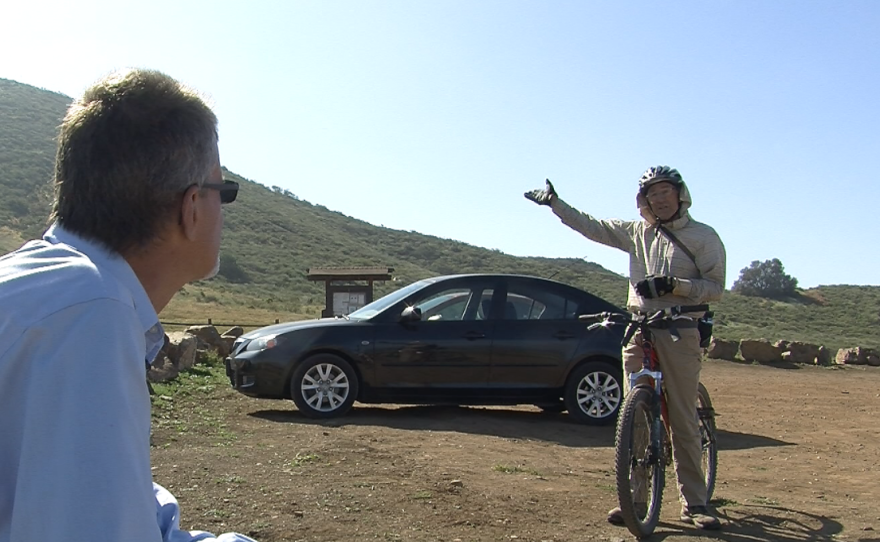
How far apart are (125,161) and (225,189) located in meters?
0.29

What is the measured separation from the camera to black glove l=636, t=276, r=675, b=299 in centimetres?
549

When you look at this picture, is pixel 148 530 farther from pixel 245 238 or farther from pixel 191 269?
pixel 245 238

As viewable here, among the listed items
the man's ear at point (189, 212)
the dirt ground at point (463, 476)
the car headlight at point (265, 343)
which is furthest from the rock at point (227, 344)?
the man's ear at point (189, 212)

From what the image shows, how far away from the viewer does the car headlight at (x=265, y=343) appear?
10031 millimetres

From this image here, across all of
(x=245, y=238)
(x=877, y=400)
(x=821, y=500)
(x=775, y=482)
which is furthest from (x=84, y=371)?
(x=245, y=238)

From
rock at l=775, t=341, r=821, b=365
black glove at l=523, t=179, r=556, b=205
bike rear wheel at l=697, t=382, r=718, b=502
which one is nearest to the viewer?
black glove at l=523, t=179, r=556, b=205

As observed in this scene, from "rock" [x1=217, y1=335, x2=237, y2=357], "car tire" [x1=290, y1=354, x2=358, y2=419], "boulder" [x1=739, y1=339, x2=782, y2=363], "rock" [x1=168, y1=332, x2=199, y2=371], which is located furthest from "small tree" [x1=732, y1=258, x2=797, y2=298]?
"car tire" [x1=290, y1=354, x2=358, y2=419]

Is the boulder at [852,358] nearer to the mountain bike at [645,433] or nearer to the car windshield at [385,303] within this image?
the car windshield at [385,303]

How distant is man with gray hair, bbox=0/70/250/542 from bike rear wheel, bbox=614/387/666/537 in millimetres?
3814

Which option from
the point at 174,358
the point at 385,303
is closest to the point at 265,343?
the point at 385,303

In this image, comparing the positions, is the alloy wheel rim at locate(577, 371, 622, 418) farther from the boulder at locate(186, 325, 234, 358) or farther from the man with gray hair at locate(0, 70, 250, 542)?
the man with gray hair at locate(0, 70, 250, 542)

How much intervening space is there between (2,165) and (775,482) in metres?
63.6

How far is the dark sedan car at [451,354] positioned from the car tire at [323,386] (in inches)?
0.4

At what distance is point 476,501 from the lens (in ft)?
19.2
